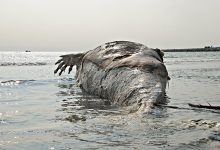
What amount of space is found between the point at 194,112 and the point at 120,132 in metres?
1.72

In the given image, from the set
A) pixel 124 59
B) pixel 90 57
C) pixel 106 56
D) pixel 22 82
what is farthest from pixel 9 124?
pixel 22 82

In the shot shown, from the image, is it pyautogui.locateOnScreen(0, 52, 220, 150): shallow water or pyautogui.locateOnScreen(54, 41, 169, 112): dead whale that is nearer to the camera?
pyautogui.locateOnScreen(0, 52, 220, 150): shallow water

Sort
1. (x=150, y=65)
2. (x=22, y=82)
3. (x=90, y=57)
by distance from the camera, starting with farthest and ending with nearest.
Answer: (x=22, y=82), (x=90, y=57), (x=150, y=65)

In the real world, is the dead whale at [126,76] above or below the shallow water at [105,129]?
above

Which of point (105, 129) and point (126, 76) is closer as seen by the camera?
point (105, 129)

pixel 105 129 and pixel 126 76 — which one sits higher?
pixel 126 76

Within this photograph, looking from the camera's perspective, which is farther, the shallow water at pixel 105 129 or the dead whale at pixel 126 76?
the dead whale at pixel 126 76

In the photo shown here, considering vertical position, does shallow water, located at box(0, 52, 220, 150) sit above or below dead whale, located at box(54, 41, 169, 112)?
below

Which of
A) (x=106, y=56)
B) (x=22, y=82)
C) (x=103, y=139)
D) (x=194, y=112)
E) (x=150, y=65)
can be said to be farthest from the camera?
(x=22, y=82)

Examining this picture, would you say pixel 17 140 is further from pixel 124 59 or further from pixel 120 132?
pixel 124 59

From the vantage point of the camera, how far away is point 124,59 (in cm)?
742

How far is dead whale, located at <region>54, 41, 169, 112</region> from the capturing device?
555 cm

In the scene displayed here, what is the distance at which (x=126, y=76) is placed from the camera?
21.4ft

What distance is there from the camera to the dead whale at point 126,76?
18.2 ft
